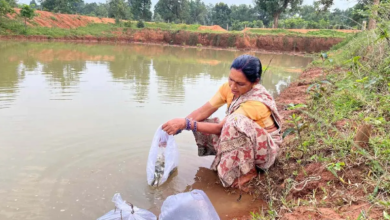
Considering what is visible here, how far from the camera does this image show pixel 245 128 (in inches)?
77.5

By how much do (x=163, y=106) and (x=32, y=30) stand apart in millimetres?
21841

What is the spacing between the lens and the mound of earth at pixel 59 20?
2467cm

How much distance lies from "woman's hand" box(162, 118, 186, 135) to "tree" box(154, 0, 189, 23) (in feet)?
135

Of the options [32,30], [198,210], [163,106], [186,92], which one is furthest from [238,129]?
[32,30]

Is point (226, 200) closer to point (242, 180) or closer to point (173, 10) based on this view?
point (242, 180)

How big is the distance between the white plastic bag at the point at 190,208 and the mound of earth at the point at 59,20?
2656 cm

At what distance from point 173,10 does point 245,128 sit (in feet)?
139

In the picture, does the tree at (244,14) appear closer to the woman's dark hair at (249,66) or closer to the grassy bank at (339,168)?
the grassy bank at (339,168)

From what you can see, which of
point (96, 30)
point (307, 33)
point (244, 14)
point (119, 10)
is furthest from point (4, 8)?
point (244, 14)

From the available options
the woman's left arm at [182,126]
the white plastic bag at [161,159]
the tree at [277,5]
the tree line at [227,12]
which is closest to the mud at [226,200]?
the white plastic bag at [161,159]

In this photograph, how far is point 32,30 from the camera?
874 inches

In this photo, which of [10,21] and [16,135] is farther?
[10,21]

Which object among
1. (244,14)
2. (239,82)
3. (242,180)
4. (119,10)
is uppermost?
(244,14)

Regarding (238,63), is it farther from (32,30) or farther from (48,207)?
(32,30)
